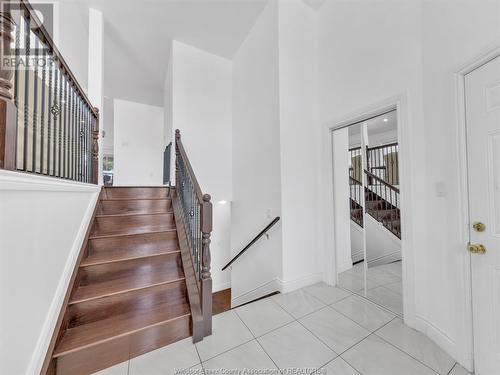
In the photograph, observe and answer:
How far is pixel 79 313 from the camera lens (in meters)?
1.69

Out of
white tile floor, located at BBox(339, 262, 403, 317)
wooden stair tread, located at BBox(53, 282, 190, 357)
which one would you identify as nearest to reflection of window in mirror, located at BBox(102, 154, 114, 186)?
wooden stair tread, located at BBox(53, 282, 190, 357)

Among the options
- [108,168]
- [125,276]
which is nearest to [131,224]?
[125,276]

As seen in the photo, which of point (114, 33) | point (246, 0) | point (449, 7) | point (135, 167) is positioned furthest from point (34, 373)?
point (135, 167)

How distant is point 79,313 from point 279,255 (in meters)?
2.01

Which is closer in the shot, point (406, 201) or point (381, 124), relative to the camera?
point (406, 201)

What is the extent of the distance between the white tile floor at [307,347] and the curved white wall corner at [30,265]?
0.57 meters

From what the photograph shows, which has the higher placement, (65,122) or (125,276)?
(65,122)

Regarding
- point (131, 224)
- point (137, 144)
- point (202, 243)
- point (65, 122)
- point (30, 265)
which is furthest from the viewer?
point (137, 144)

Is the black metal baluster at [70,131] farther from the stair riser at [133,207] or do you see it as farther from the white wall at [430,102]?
the white wall at [430,102]

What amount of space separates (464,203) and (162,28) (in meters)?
4.58

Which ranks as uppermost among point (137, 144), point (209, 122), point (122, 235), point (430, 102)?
point (137, 144)

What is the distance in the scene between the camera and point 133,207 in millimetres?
2893

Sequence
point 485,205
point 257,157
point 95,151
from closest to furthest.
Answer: point 485,205 → point 95,151 → point 257,157

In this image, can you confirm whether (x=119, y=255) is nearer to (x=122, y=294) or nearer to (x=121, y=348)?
(x=122, y=294)
